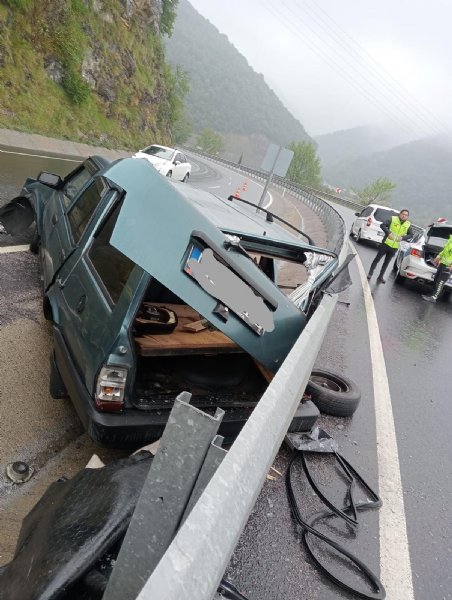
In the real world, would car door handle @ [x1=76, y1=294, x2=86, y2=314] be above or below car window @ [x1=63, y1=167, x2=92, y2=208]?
below

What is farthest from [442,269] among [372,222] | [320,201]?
[320,201]

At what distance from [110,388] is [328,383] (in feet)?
9.92

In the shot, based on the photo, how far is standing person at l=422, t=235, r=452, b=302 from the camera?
10969mm

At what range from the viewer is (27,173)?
40.1 ft

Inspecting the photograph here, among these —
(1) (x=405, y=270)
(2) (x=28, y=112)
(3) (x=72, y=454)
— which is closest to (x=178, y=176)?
(2) (x=28, y=112)

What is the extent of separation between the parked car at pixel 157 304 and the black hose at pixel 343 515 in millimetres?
620

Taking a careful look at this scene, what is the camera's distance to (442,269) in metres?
11.2

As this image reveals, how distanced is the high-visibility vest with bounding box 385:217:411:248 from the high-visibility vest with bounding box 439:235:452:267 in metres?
1.01

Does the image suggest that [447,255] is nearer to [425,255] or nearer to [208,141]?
[425,255]

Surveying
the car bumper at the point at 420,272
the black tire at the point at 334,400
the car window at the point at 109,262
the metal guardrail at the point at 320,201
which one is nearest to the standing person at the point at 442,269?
the car bumper at the point at 420,272

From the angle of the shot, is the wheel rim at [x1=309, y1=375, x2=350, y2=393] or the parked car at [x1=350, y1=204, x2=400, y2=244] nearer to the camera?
the wheel rim at [x1=309, y1=375, x2=350, y2=393]

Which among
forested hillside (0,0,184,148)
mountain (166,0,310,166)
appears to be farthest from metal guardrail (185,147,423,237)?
mountain (166,0,310,166)

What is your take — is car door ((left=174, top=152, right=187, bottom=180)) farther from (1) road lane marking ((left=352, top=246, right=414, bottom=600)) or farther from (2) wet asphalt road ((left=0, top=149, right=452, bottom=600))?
(1) road lane marking ((left=352, top=246, right=414, bottom=600))

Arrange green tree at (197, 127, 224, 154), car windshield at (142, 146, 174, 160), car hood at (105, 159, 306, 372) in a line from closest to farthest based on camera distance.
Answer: car hood at (105, 159, 306, 372) < car windshield at (142, 146, 174, 160) < green tree at (197, 127, 224, 154)
